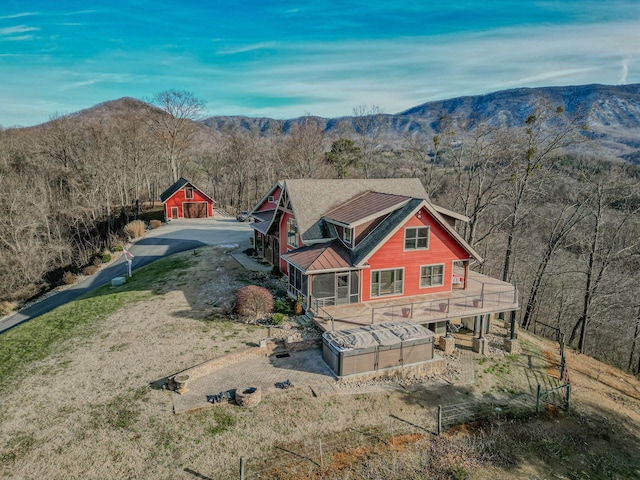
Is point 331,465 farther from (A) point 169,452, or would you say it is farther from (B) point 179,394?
(B) point 179,394

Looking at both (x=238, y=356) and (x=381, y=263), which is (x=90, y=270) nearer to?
(x=238, y=356)

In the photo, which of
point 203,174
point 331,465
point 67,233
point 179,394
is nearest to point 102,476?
point 179,394

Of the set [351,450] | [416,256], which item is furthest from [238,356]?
[416,256]

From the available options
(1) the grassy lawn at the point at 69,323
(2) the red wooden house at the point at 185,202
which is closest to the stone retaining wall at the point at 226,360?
(1) the grassy lawn at the point at 69,323

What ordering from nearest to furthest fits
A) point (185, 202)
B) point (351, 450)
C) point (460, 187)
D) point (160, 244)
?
point (351, 450)
point (460, 187)
point (160, 244)
point (185, 202)

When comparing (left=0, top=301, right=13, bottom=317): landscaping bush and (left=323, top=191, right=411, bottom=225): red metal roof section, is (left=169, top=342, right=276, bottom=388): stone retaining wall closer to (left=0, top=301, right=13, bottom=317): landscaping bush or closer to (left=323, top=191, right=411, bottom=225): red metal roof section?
(left=323, top=191, right=411, bottom=225): red metal roof section
